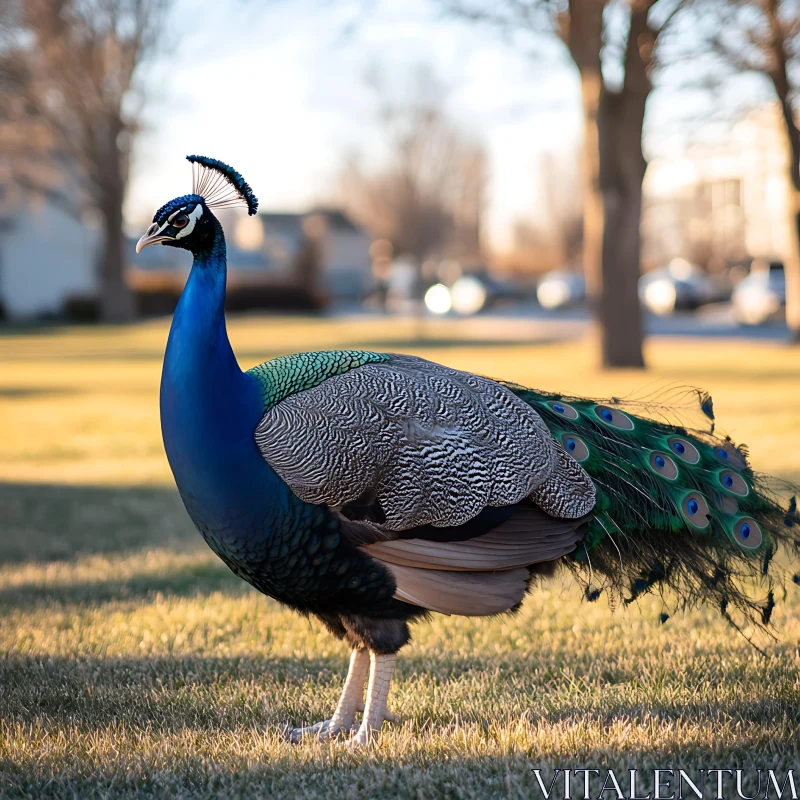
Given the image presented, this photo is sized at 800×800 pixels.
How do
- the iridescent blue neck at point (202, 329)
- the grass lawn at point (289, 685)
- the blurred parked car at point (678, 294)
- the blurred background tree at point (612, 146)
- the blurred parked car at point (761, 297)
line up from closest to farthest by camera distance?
the grass lawn at point (289, 685) → the iridescent blue neck at point (202, 329) → the blurred background tree at point (612, 146) → the blurred parked car at point (761, 297) → the blurred parked car at point (678, 294)

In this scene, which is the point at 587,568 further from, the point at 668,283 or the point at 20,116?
the point at 668,283

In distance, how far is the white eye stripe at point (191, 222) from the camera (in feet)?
12.4

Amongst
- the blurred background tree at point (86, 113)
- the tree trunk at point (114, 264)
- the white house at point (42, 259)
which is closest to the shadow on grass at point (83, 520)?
the blurred background tree at point (86, 113)

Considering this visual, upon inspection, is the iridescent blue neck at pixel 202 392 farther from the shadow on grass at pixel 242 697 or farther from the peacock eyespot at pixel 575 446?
the peacock eyespot at pixel 575 446

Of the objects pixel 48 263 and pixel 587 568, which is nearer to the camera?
pixel 587 568

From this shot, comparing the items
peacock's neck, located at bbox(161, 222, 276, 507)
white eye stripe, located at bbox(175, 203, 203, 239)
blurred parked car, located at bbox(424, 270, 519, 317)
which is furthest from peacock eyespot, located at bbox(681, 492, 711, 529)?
blurred parked car, located at bbox(424, 270, 519, 317)

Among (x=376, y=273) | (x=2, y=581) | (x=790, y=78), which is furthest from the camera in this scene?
(x=376, y=273)

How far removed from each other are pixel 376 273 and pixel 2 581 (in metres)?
79.7

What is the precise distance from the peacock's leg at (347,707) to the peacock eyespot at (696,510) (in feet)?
4.46

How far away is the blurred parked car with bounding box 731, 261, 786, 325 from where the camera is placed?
103ft

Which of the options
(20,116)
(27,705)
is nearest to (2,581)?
(27,705)

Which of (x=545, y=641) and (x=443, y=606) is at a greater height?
(x=443, y=606)

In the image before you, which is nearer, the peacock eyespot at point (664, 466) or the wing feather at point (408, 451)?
the wing feather at point (408, 451)

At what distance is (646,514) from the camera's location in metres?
→ 4.11
